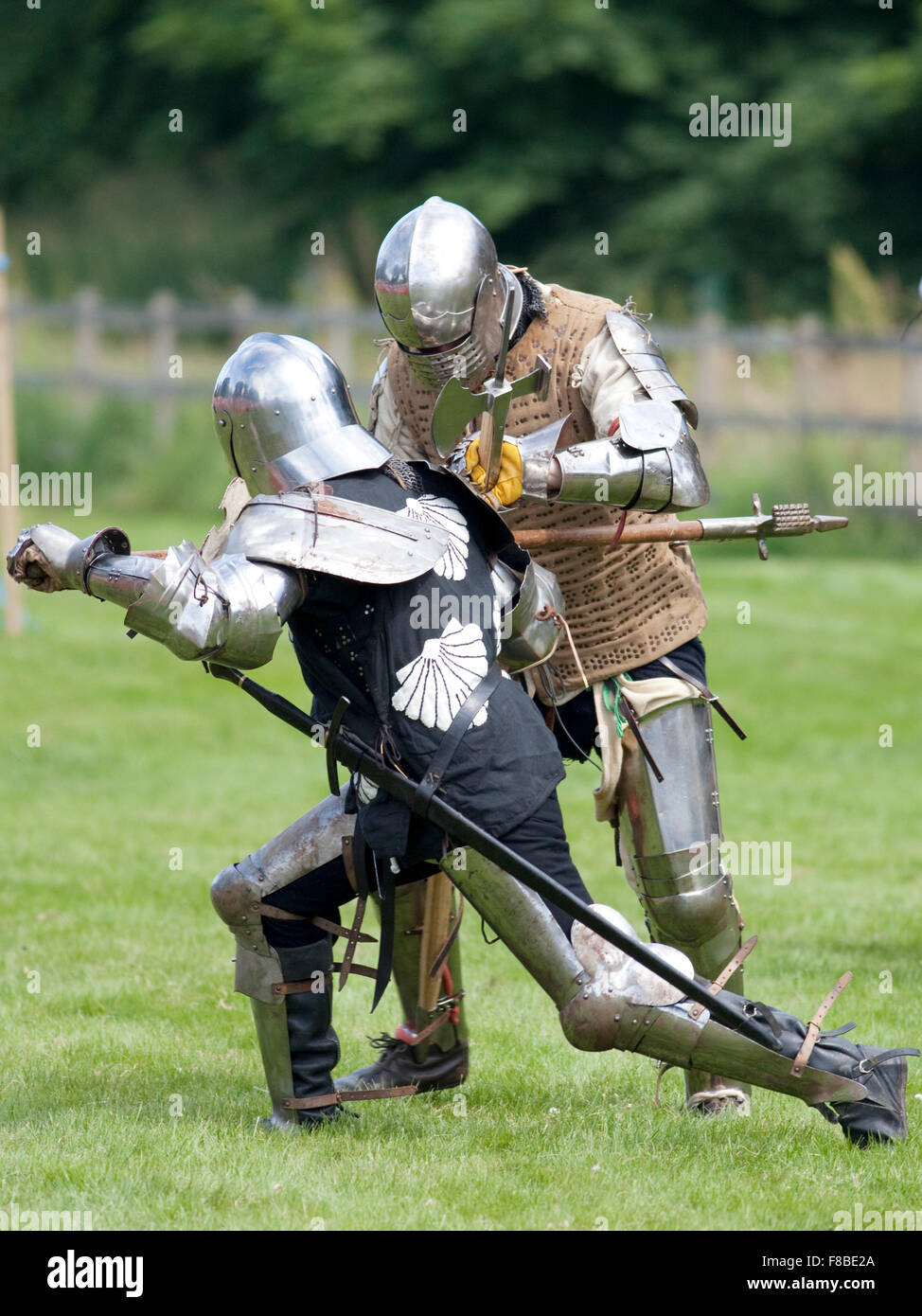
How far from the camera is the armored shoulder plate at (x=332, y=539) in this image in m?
3.36

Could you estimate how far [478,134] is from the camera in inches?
890

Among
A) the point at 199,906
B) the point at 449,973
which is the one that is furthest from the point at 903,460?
the point at 449,973

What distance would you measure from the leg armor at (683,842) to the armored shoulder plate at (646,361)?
2.26ft

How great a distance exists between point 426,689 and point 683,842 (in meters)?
0.89

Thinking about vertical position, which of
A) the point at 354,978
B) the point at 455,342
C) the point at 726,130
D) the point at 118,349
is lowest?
the point at 354,978

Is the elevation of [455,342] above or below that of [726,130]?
below

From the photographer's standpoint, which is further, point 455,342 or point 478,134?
point 478,134

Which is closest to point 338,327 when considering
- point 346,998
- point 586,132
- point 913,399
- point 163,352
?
point 163,352

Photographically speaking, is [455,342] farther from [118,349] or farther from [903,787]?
[118,349]

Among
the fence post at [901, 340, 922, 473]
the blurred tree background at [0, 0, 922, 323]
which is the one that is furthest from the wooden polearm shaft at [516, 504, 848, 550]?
the blurred tree background at [0, 0, 922, 323]

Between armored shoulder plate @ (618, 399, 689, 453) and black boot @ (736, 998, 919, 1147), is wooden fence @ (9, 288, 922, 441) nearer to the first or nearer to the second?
armored shoulder plate @ (618, 399, 689, 453)

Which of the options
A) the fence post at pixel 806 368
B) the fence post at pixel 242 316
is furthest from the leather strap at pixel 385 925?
the fence post at pixel 242 316

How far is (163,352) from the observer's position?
1733 cm
